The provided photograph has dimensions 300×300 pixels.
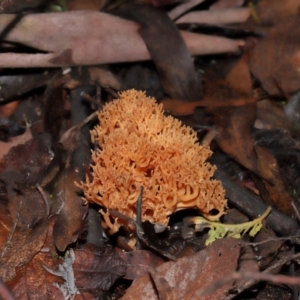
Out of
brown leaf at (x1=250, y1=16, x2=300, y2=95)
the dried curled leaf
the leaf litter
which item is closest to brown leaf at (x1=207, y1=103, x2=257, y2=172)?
the leaf litter

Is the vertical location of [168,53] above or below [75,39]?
below

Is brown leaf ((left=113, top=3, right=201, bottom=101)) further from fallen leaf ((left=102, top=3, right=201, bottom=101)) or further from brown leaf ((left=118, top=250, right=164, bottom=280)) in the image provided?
brown leaf ((left=118, top=250, right=164, bottom=280))

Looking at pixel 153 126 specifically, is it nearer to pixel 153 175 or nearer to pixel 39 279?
pixel 153 175

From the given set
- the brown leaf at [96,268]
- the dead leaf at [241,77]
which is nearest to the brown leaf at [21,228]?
the brown leaf at [96,268]

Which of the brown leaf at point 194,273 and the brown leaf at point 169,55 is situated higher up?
the brown leaf at point 169,55

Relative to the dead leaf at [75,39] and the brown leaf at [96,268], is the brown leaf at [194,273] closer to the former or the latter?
the brown leaf at [96,268]

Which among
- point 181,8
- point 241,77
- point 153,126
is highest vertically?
point 181,8

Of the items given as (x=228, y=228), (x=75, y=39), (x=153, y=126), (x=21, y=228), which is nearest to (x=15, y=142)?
(x=21, y=228)
